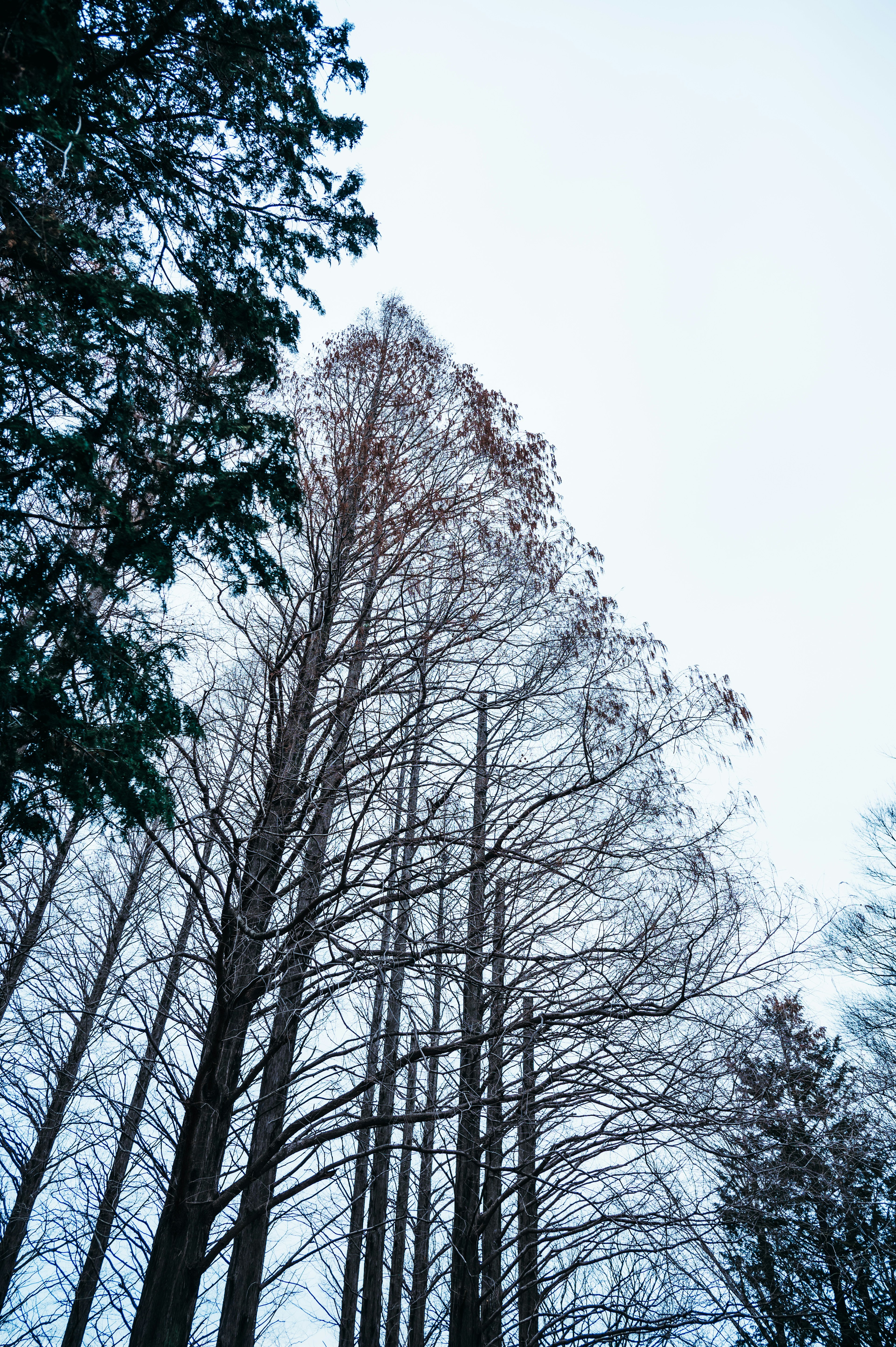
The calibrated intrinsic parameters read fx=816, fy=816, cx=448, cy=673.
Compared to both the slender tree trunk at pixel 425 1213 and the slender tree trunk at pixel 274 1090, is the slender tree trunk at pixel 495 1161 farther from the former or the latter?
the slender tree trunk at pixel 274 1090

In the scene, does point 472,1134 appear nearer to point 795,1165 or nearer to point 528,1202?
point 528,1202

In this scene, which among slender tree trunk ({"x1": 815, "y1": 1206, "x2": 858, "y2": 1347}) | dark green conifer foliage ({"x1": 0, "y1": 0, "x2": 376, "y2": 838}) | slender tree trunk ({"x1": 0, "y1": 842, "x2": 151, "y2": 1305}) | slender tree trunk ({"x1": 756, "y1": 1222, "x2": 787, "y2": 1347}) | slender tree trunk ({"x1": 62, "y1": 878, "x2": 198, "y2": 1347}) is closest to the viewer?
dark green conifer foliage ({"x1": 0, "y1": 0, "x2": 376, "y2": 838})

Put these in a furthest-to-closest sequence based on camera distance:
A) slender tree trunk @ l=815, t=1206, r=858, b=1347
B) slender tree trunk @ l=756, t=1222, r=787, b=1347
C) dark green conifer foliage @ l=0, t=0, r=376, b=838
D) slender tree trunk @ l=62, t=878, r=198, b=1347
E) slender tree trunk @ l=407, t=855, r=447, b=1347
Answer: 1. slender tree trunk @ l=815, t=1206, r=858, b=1347
2. slender tree trunk @ l=407, t=855, r=447, b=1347
3. slender tree trunk @ l=756, t=1222, r=787, b=1347
4. slender tree trunk @ l=62, t=878, r=198, b=1347
5. dark green conifer foliage @ l=0, t=0, r=376, b=838

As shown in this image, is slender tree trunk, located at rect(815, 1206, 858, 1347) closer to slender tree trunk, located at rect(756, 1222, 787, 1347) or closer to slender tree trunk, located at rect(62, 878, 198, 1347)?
slender tree trunk, located at rect(756, 1222, 787, 1347)

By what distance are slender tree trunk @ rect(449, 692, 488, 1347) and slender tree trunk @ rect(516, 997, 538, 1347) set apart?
0.35m

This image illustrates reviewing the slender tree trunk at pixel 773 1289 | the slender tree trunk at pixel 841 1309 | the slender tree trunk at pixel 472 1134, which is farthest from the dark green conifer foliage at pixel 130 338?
the slender tree trunk at pixel 841 1309

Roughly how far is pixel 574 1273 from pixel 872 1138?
444 cm

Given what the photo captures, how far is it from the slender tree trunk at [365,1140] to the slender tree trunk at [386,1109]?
74 mm

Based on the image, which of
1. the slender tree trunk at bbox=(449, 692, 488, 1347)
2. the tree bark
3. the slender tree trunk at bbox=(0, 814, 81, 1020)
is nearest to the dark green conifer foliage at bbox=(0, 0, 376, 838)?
the tree bark

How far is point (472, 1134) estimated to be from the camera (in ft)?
20.6

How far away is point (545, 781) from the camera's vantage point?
638 cm

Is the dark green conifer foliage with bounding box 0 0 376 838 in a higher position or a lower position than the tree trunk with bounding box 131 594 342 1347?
higher

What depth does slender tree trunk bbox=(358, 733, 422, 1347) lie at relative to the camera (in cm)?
518

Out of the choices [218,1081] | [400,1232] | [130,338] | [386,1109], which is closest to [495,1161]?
[386,1109]
